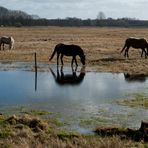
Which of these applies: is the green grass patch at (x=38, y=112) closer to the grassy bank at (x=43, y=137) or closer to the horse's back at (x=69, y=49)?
the grassy bank at (x=43, y=137)

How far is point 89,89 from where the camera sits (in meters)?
19.3

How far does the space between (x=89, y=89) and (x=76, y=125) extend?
6631 mm

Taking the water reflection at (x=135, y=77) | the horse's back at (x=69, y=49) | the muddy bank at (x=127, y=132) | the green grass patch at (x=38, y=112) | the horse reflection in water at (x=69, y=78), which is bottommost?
the horse reflection in water at (x=69, y=78)

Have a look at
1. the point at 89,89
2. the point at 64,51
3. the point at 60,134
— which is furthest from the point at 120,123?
the point at 64,51

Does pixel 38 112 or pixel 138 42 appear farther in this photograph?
pixel 138 42

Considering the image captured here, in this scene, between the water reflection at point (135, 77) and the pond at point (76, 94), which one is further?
the water reflection at point (135, 77)

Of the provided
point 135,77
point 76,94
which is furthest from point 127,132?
point 135,77

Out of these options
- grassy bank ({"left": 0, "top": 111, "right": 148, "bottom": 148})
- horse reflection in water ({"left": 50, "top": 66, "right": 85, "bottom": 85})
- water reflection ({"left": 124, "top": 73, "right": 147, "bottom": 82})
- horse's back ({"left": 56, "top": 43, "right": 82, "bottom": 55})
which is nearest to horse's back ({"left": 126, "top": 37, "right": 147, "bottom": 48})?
horse's back ({"left": 56, "top": 43, "right": 82, "bottom": 55})

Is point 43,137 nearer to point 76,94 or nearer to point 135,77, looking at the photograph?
point 76,94

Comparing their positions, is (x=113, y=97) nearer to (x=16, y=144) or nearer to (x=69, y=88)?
(x=69, y=88)

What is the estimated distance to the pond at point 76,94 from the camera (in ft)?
45.0

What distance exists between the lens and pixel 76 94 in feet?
59.1

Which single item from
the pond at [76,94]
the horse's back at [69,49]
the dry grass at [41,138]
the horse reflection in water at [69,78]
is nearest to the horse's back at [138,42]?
the horse's back at [69,49]

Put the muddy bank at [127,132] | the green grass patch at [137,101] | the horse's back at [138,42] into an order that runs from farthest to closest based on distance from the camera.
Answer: the horse's back at [138,42]
the green grass patch at [137,101]
the muddy bank at [127,132]
